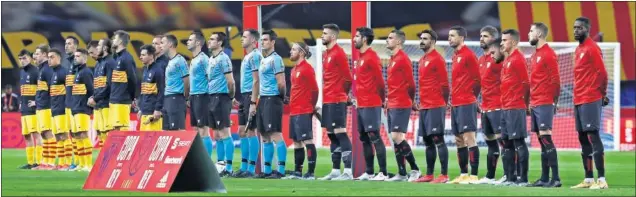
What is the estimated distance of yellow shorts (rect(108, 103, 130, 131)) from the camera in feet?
67.5

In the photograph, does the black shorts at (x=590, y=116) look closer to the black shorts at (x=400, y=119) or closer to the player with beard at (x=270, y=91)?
the black shorts at (x=400, y=119)

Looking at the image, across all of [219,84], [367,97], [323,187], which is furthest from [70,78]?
[323,187]

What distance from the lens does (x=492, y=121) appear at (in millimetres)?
17109

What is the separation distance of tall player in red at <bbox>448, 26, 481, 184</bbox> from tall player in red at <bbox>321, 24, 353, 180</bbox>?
154 cm

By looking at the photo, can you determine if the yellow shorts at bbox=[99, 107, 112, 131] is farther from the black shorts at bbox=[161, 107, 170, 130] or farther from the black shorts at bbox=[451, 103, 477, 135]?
the black shorts at bbox=[451, 103, 477, 135]

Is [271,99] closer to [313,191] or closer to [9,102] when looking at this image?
[313,191]

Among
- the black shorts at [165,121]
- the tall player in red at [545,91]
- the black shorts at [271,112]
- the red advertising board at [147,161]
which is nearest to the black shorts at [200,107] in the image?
the black shorts at [165,121]

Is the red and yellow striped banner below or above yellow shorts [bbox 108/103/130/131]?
above

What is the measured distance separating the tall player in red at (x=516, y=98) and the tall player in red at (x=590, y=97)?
0.91 m

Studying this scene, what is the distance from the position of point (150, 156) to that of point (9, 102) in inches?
884

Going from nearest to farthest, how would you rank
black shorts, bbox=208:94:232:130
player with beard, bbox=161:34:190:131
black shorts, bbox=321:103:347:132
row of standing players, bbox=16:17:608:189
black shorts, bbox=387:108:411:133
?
row of standing players, bbox=16:17:608:189, black shorts, bbox=387:108:411:133, black shorts, bbox=321:103:347:132, black shorts, bbox=208:94:232:130, player with beard, bbox=161:34:190:131

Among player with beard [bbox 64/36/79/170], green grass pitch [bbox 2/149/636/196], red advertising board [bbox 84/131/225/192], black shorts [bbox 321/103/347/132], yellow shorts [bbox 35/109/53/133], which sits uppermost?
player with beard [bbox 64/36/79/170]

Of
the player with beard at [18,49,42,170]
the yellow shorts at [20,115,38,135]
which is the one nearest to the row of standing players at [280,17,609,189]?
the player with beard at [18,49,42,170]

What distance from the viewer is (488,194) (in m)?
14.3
